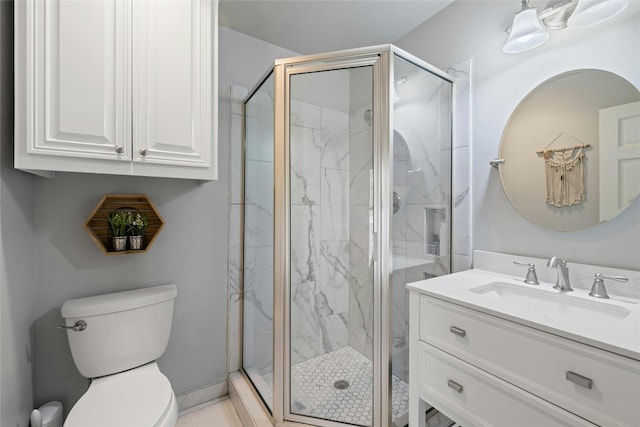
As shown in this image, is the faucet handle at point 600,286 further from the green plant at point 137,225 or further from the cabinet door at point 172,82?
the green plant at point 137,225

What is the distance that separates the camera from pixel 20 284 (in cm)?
118

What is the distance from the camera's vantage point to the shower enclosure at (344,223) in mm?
1351

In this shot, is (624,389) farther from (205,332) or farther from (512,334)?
(205,332)

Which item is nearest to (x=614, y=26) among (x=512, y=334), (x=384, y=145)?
(x=384, y=145)

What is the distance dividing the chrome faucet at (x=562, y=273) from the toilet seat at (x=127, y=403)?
1613mm

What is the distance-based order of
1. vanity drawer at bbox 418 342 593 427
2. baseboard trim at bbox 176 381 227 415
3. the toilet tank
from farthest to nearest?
baseboard trim at bbox 176 381 227 415
the toilet tank
vanity drawer at bbox 418 342 593 427

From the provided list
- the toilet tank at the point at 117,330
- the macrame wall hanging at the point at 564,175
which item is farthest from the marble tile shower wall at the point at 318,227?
the macrame wall hanging at the point at 564,175

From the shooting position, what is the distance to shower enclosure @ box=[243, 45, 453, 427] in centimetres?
135

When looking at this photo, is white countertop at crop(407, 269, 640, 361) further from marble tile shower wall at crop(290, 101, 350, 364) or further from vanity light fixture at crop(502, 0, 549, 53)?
vanity light fixture at crop(502, 0, 549, 53)

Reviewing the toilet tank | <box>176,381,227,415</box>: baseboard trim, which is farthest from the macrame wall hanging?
<box>176,381,227,415</box>: baseboard trim

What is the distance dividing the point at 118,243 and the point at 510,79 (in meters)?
2.10

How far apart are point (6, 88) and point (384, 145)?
59.5 inches

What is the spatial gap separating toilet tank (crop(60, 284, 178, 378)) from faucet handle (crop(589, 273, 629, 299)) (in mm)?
1884

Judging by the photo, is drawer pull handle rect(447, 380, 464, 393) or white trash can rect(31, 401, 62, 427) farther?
white trash can rect(31, 401, 62, 427)
